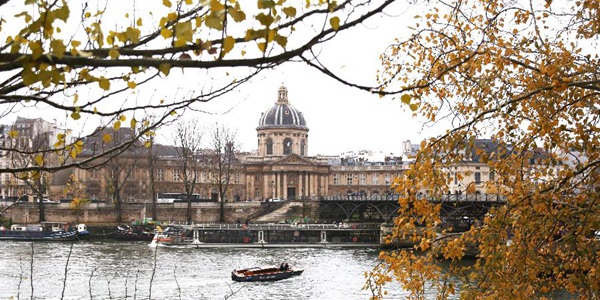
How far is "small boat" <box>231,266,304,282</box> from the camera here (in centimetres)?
3200

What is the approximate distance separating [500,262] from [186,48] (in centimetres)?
461

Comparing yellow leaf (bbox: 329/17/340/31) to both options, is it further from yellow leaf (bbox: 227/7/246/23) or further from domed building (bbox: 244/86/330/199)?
domed building (bbox: 244/86/330/199)

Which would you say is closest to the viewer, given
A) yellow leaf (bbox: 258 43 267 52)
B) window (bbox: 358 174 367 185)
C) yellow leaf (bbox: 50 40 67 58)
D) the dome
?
yellow leaf (bbox: 50 40 67 58)

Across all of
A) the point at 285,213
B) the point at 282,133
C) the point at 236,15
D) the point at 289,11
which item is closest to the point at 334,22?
the point at 289,11

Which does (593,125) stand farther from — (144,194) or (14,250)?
(144,194)

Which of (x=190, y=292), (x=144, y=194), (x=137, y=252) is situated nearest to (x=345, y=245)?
(x=137, y=252)

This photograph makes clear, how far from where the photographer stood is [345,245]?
52.9 metres

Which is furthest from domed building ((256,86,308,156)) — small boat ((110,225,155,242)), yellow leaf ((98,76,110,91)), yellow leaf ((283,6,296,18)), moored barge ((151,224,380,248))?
yellow leaf ((98,76,110,91))

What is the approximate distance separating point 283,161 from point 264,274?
63.8 meters

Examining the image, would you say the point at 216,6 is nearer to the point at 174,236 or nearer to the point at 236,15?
the point at 236,15

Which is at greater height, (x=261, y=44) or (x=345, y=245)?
(x=261, y=44)

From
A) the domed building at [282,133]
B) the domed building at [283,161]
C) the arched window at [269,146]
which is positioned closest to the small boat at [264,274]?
the domed building at [283,161]

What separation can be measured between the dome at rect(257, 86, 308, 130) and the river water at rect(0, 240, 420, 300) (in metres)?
52.5

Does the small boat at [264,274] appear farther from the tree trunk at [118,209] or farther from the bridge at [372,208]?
the tree trunk at [118,209]
